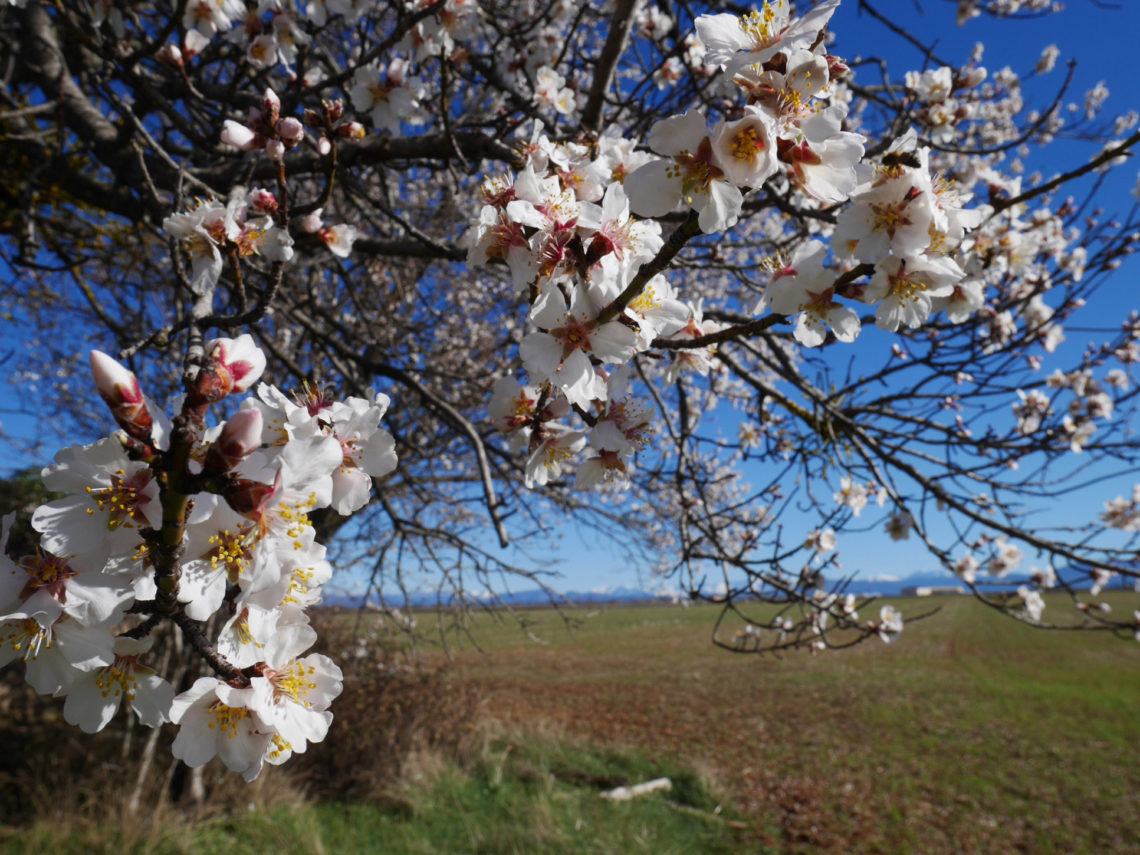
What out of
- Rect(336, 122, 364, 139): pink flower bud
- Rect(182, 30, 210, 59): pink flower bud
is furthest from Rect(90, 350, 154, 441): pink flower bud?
Rect(182, 30, 210, 59): pink flower bud

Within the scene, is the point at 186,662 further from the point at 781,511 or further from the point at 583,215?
the point at 583,215

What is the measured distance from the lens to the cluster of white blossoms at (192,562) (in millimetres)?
662

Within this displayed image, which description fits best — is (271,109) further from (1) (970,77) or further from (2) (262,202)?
(1) (970,77)

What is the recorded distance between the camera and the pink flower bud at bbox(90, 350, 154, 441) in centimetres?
65

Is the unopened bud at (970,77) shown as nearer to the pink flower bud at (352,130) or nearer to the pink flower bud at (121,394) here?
the pink flower bud at (352,130)

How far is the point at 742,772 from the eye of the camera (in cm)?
890

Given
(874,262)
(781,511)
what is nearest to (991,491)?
(781,511)

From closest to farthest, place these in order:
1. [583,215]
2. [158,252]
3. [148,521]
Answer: [148,521] → [583,215] → [158,252]

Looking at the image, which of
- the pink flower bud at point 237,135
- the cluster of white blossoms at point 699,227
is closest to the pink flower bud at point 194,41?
the pink flower bud at point 237,135

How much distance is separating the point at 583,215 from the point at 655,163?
0.38 feet

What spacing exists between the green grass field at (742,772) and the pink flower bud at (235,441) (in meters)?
3.24

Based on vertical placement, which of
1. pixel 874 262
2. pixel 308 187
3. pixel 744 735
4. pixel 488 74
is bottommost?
pixel 744 735

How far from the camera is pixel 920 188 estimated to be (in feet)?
2.93

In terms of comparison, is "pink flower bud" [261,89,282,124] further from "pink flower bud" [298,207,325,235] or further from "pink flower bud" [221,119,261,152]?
"pink flower bud" [298,207,325,235]
